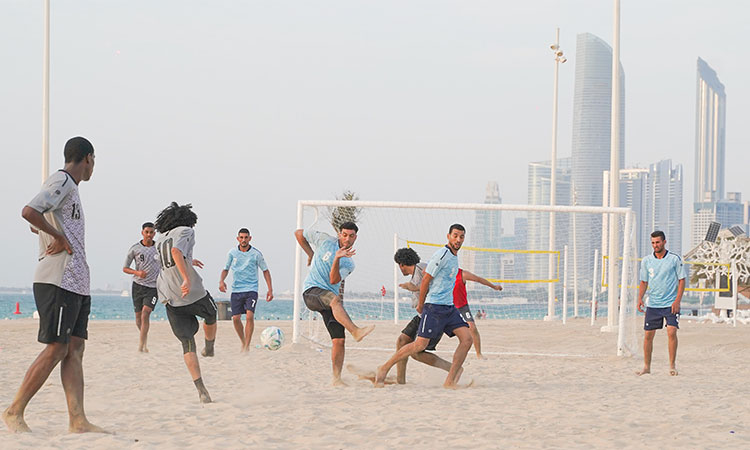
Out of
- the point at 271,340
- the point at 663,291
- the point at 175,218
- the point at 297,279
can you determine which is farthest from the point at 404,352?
the point at 297,279

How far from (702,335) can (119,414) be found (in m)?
14.0

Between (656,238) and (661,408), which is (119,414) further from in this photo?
(656,238)

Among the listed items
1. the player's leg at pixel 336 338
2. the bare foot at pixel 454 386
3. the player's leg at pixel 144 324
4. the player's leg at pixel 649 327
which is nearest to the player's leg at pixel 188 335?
the player's leg at pixel 336 338

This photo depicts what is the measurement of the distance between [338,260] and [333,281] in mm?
215

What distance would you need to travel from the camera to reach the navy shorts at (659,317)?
971cm

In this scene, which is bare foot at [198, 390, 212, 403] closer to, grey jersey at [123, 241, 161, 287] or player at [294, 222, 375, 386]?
player at [294, 222, 375, 386]

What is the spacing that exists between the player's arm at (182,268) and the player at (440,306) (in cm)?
215

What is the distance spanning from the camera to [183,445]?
5.08 meters

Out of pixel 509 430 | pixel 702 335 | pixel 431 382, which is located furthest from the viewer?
pixel 702 335

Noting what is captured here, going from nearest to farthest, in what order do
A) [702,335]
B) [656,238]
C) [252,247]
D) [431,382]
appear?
1. [431,382]
2. [656,238]
3. [252,247]
4. [702,335]

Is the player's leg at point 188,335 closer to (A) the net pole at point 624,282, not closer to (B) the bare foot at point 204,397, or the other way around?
(B) the bare foot at point 204,397

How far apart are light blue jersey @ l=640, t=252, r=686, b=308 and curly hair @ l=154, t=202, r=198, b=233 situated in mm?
5217

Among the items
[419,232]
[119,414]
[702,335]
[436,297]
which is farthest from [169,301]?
[702,335]

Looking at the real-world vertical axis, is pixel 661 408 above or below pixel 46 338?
below
